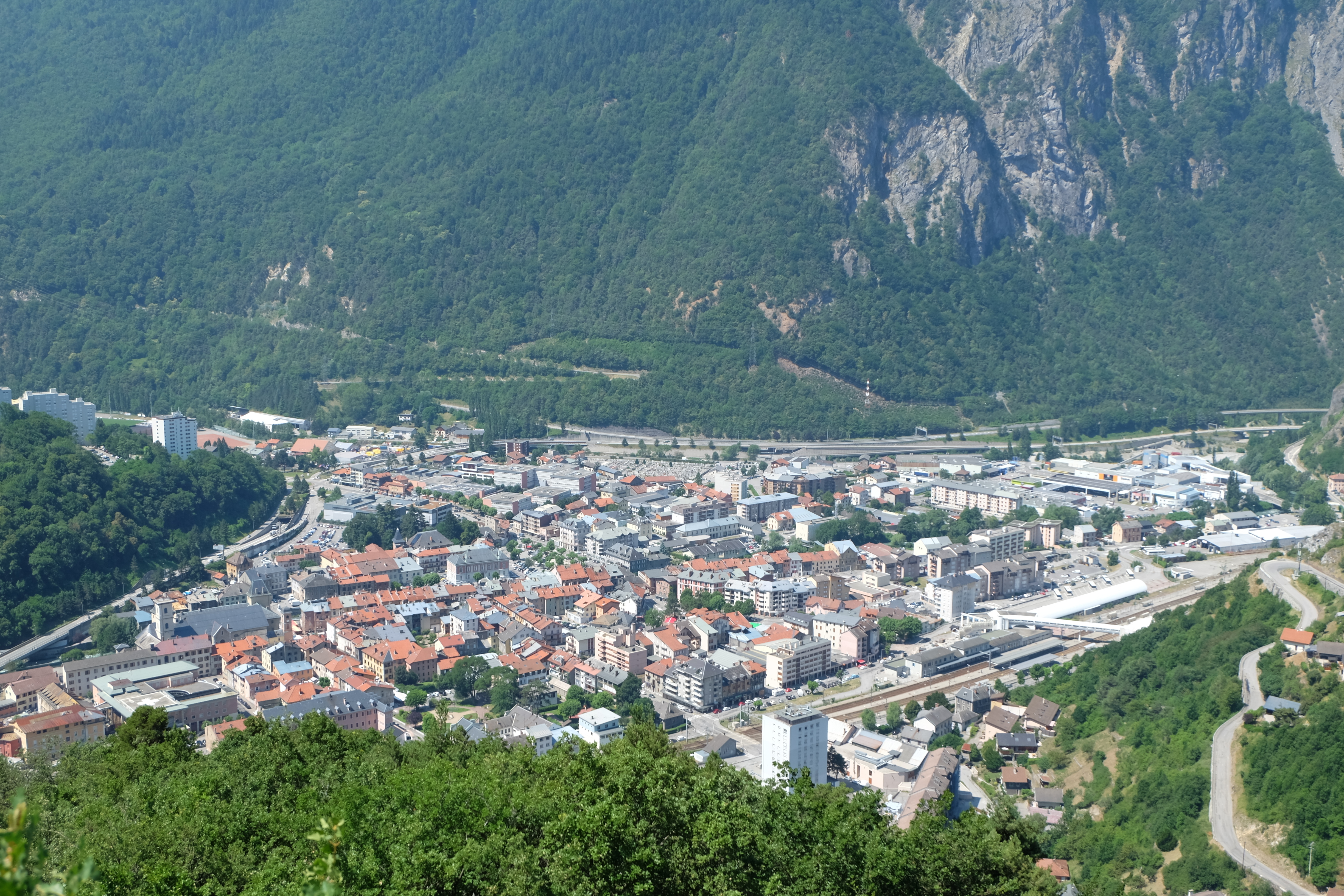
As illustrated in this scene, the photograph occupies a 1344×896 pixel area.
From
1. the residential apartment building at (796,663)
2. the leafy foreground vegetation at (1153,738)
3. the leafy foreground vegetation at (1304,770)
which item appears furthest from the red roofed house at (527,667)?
the leafy foreground vegetation at (1304,770)

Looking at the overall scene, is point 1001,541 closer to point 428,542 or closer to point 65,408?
point 428,542

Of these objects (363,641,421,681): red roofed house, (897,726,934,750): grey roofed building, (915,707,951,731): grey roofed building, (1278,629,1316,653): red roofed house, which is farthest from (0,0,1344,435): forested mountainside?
(1278,629,1316,653): red roofed house

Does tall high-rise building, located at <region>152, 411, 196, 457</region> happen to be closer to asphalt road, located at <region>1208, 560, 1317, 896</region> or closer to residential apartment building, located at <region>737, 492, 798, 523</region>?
residential apartment building, located at <region>737, 492, 798, 523</region>

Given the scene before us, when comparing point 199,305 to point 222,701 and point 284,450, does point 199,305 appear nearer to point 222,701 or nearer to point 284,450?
point 284,450

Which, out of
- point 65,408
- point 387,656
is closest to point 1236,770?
point 387,656

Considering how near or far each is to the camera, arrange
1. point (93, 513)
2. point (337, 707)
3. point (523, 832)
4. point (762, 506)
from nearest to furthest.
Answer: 1. point (523, 832)
2. point (337, 707)
3. point (93, 513)
4. point (762, 506)

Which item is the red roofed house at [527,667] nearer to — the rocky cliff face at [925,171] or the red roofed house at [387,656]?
the red roofed house at [387,656]

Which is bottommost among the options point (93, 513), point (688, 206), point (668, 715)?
point (668, 715)
